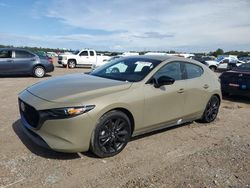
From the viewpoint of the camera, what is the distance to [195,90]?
5.75m

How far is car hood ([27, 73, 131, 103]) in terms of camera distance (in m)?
4.06

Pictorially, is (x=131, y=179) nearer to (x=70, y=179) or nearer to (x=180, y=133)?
(x=70, y=179)

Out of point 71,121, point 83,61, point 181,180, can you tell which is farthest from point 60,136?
point 83,61

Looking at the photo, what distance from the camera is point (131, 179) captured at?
3.68 m

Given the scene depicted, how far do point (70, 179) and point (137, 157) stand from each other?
1.20 m

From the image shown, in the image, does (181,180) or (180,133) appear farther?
(180,133)

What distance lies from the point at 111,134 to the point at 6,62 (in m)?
11.9

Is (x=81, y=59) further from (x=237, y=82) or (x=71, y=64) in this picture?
(x=237, y=82)

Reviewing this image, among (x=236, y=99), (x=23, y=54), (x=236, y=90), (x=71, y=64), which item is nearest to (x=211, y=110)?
(x=236, y=90)

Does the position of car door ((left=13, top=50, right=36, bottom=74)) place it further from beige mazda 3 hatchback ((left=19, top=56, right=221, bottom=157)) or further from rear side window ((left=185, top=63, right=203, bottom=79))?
rear side window ((left=185, top=63, right=203, bottom=79))

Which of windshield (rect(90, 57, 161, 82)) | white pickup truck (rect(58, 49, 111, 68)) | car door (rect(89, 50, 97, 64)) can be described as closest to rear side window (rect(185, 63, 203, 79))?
windshield (rect(90, 57, 161, 82))

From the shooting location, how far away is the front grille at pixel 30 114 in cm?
405

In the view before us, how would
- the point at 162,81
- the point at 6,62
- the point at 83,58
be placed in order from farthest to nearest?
the point at 83,58
the point at 6,62
the point at 162,81

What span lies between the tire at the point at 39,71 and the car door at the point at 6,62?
128cm
